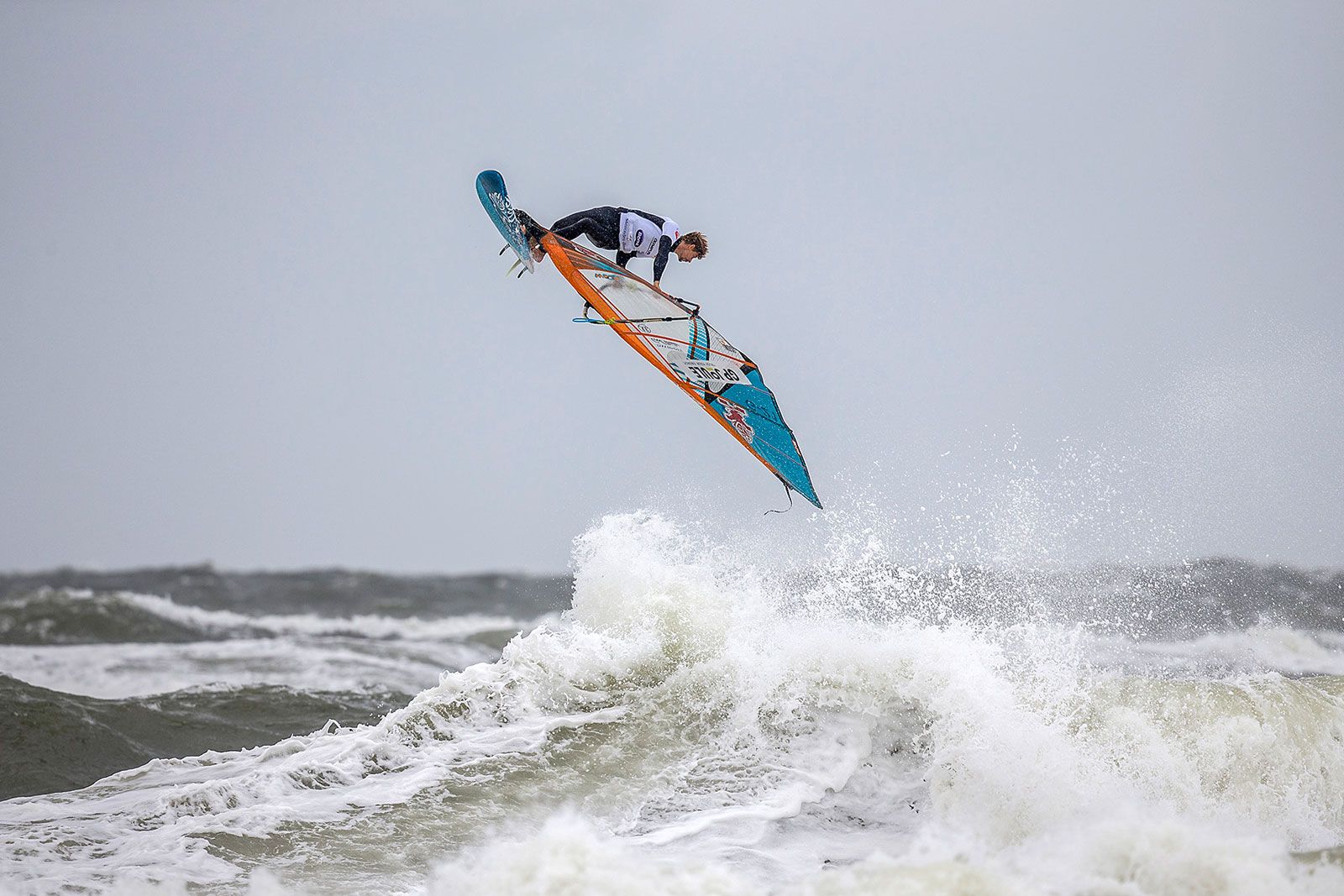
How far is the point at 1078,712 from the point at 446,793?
3.10m

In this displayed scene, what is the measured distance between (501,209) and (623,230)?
79 cm

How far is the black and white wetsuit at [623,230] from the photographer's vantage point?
226 inches

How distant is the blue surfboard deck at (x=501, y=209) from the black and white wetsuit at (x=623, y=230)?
0.23 metres

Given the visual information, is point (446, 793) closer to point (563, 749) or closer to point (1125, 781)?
point (563, 749)

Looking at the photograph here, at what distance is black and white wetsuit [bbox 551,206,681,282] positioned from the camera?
5.74 m

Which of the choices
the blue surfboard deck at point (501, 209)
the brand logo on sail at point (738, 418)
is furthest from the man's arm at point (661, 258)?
the brand logo on sail at point (738, 418)

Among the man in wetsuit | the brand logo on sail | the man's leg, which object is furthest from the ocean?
the man's leg

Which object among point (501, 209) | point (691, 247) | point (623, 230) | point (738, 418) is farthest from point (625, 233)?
point (738, 418)

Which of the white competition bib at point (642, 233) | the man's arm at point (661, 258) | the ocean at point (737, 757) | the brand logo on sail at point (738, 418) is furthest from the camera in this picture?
the brand logo on sail at point (738, 418)

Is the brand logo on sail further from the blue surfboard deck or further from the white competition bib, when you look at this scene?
the blue surfboard deck

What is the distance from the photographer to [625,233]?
5.75 metres

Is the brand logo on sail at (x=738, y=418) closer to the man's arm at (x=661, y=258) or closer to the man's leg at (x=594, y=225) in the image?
the man's arm at (x=661, y=258)

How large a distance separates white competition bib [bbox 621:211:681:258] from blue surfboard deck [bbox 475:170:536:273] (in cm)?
64

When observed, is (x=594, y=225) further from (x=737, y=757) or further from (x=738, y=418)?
(x=737, y=757)
